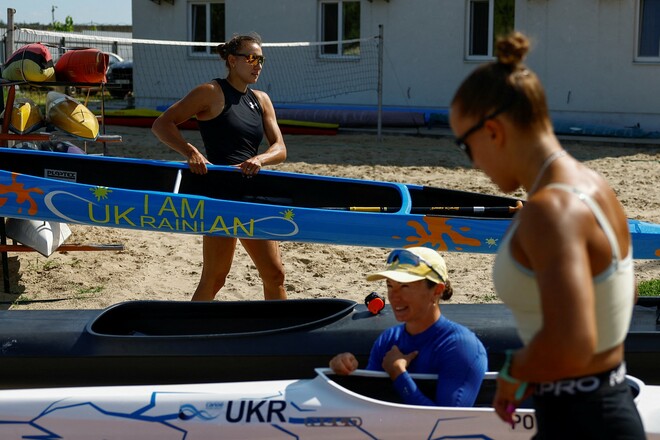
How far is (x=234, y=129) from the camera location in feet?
17.1

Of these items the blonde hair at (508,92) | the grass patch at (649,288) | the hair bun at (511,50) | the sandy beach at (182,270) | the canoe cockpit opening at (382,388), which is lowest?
the sandy beach at (182,270)

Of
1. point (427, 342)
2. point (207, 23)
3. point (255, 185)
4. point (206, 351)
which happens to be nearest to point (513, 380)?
point (427, 342)

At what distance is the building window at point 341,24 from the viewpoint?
18.1 metres

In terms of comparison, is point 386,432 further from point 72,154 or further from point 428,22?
point 428,22

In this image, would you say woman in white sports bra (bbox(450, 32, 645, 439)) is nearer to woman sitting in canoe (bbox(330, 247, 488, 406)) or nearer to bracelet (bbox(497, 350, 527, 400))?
bracelet (bbox(497, 350, 527, 400))

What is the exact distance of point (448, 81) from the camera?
17297 mm

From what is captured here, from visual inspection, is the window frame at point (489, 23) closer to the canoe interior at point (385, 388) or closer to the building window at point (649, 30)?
the building window at point (649, 30)

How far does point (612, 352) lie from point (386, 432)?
4.35 ft

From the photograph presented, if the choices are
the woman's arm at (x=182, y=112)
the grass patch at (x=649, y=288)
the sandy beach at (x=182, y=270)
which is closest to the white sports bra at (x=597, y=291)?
the woman's arm at (x=182, y=112)

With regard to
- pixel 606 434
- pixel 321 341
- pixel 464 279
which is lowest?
pixel 464 279

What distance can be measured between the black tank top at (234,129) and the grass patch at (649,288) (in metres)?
2.82

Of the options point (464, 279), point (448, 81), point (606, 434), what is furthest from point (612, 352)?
point (448, 81)

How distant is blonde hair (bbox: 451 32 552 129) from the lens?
195 cm

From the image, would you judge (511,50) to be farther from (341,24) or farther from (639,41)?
(341,24)
